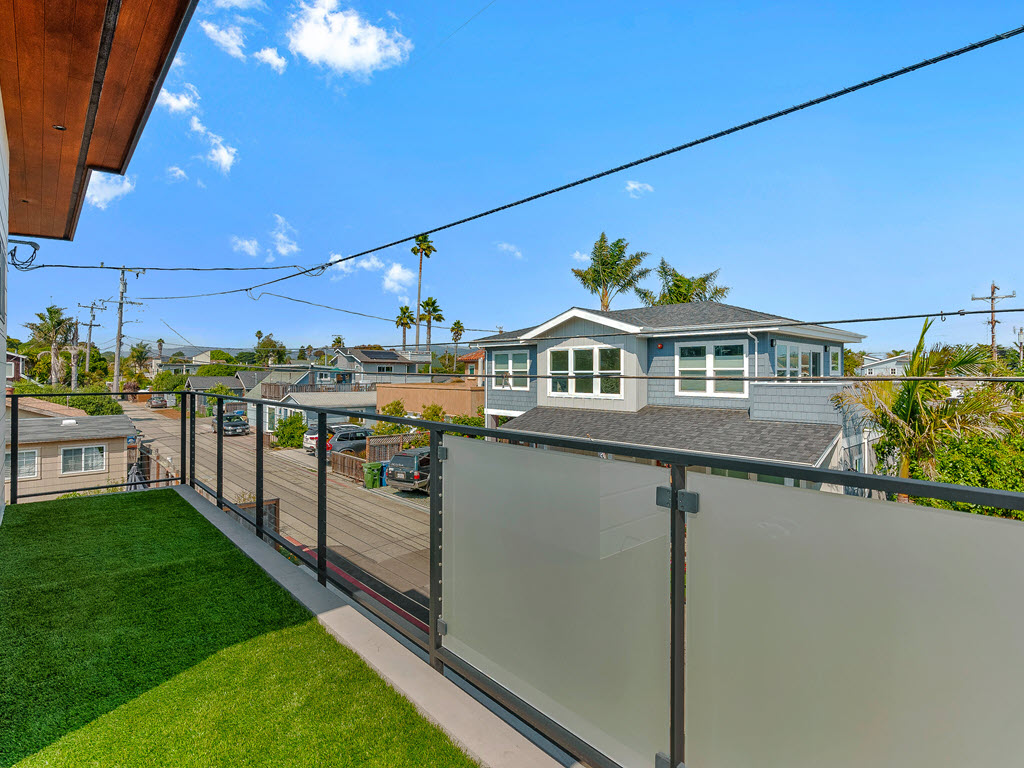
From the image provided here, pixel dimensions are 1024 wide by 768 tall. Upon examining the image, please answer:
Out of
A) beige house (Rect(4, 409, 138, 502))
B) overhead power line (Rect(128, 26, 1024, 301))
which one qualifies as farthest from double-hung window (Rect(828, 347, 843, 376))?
beige house (Rect(4, 409, 138, 502))

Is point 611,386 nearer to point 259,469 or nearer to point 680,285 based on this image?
point 259,469

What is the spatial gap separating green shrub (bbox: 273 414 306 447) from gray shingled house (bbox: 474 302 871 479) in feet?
19.2

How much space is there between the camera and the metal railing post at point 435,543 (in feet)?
6.32

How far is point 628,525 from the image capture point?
4.31ft

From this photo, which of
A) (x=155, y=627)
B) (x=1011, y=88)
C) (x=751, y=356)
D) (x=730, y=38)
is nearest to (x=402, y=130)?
(x=730, y=38)

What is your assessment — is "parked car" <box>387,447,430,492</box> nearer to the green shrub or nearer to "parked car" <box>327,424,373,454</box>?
"parked car" <box>327,424,373,454</box>

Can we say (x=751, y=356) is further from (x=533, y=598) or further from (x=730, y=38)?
(x=533, y=598)

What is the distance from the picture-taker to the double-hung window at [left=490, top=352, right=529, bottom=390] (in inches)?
680

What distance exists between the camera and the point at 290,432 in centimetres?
382

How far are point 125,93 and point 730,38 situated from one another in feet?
42.2

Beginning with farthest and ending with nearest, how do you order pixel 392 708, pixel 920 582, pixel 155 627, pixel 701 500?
1. pixel 155 627
2. pixel 392 708
3. pixel 701 500
4. pixel 920 582

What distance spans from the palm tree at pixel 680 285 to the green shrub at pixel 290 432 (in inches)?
991

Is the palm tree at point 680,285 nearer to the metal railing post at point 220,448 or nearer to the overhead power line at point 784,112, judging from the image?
the overhead power line at point 784,112

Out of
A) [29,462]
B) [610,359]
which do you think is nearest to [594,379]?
[610,359]
